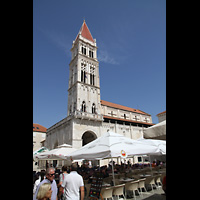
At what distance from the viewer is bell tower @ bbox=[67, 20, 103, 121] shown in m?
25.1

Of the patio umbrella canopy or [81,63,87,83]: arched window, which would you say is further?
[81,63,87,83]: arched window

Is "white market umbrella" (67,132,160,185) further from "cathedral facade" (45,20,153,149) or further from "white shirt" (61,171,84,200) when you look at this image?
"cathedral facade" (45,20,153,149)

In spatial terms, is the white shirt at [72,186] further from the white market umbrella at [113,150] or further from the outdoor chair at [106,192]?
the white market umbrella at [113,150]

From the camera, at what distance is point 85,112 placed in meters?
23.7

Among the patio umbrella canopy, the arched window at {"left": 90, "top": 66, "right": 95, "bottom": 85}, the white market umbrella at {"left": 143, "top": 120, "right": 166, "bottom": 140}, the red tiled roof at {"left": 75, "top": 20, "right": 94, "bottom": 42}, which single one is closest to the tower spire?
the red tiled roof at {"left": 75, "top": 20, "right": 94, "bottom": 42}

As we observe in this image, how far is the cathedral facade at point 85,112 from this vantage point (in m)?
22.8

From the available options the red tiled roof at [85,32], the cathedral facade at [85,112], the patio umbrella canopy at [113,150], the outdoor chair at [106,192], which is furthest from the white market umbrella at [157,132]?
the red tiled roof at [85,32]

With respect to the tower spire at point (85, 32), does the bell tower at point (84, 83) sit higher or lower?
lower

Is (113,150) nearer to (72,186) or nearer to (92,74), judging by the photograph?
(72,186)

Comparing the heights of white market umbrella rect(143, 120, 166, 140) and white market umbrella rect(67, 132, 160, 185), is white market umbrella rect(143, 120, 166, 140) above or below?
above
